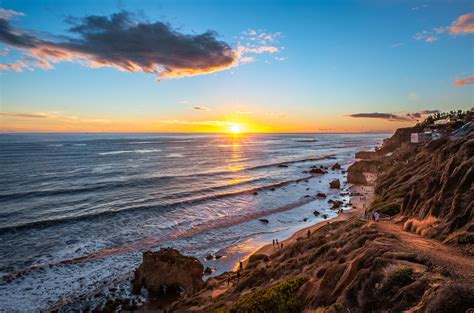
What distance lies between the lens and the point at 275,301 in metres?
14.2

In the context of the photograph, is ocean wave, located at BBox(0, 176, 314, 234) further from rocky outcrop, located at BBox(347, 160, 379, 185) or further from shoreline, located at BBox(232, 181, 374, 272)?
shoreline, located at BBox(232, 181, 374, 272)

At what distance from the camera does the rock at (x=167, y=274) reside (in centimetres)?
2497

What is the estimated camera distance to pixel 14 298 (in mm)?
24062

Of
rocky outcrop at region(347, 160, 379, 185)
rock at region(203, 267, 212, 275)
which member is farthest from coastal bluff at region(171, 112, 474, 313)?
rocky outcrop at region(347, 160, 379, 185)

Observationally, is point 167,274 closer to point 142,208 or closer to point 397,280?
point 397,280

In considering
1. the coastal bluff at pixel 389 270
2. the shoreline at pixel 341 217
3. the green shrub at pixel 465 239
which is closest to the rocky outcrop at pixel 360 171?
the shoreline at pixel 341 217

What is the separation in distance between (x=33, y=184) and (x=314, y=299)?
230ft

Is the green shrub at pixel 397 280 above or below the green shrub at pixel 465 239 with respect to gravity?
above

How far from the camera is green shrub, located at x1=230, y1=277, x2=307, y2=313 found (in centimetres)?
1381

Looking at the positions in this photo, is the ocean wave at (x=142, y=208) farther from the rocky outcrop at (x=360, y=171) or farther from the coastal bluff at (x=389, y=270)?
the coastal bluff at (x=389, y=270)

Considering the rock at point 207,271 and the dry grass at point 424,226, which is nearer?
the dry grass at point 424,226

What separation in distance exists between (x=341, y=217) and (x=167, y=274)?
2740cm

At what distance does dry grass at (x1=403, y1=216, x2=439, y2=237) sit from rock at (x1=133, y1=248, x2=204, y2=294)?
16629 millimetres

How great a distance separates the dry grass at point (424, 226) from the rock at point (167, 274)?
16.6 meters
